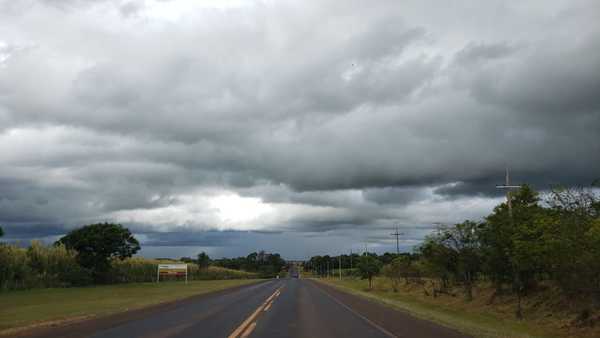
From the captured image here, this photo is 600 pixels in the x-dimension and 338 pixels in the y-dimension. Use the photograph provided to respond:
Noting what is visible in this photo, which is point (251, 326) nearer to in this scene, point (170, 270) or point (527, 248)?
point (527, 248)

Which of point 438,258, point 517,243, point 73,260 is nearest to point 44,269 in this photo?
point 73,260

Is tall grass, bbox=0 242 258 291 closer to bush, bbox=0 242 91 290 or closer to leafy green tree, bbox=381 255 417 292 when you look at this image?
bush, bbox=0 242 91 290

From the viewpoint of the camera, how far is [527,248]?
908 inches

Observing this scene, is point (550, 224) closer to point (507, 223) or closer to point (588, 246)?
point (588, 246)

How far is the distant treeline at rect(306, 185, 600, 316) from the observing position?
19.1m

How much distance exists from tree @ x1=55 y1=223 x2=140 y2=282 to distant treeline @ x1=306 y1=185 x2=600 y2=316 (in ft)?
115

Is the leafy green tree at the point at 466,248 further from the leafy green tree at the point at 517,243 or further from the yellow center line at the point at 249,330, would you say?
the yellow center line at the point at 249,330

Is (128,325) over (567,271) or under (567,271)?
under

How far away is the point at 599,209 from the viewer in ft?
67.5

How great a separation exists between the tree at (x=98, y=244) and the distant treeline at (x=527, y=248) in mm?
35051

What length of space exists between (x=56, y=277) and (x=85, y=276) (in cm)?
453

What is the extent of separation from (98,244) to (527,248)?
48343mm

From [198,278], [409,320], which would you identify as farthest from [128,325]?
[198,278]

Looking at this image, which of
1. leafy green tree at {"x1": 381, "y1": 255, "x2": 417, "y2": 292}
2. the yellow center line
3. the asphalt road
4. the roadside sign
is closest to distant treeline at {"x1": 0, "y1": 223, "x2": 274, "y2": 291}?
the roadside sign
